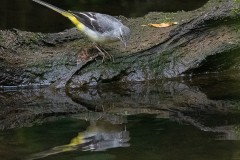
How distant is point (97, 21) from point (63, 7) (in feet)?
18.5

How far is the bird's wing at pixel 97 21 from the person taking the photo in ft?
23.3

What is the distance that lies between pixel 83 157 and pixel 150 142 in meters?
0.68

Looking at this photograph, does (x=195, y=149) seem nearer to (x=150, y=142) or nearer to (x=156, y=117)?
(x=150, y=142)

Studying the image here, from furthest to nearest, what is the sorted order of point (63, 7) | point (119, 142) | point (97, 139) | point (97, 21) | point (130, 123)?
1. point (63, 7)
2. point (97, 21)
3. point (130, 123)
4. point (97, 139)
5. point (119, 142)

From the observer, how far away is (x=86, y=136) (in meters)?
5.47

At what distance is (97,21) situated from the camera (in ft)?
23.6

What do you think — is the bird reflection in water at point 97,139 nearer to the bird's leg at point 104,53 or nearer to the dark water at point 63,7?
the bird's leg at point 104,53

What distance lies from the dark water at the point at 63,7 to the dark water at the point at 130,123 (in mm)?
3349

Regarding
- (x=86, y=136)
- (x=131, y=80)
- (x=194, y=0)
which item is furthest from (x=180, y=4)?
(x=86, y=136)

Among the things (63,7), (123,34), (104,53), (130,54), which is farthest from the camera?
(63,7)

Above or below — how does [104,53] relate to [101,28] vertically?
below

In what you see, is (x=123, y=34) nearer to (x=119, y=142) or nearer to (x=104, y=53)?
(x=104, y=53)

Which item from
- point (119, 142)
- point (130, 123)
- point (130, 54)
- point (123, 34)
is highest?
point (123, 34)

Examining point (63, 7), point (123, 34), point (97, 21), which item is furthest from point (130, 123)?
point (63, 7)
